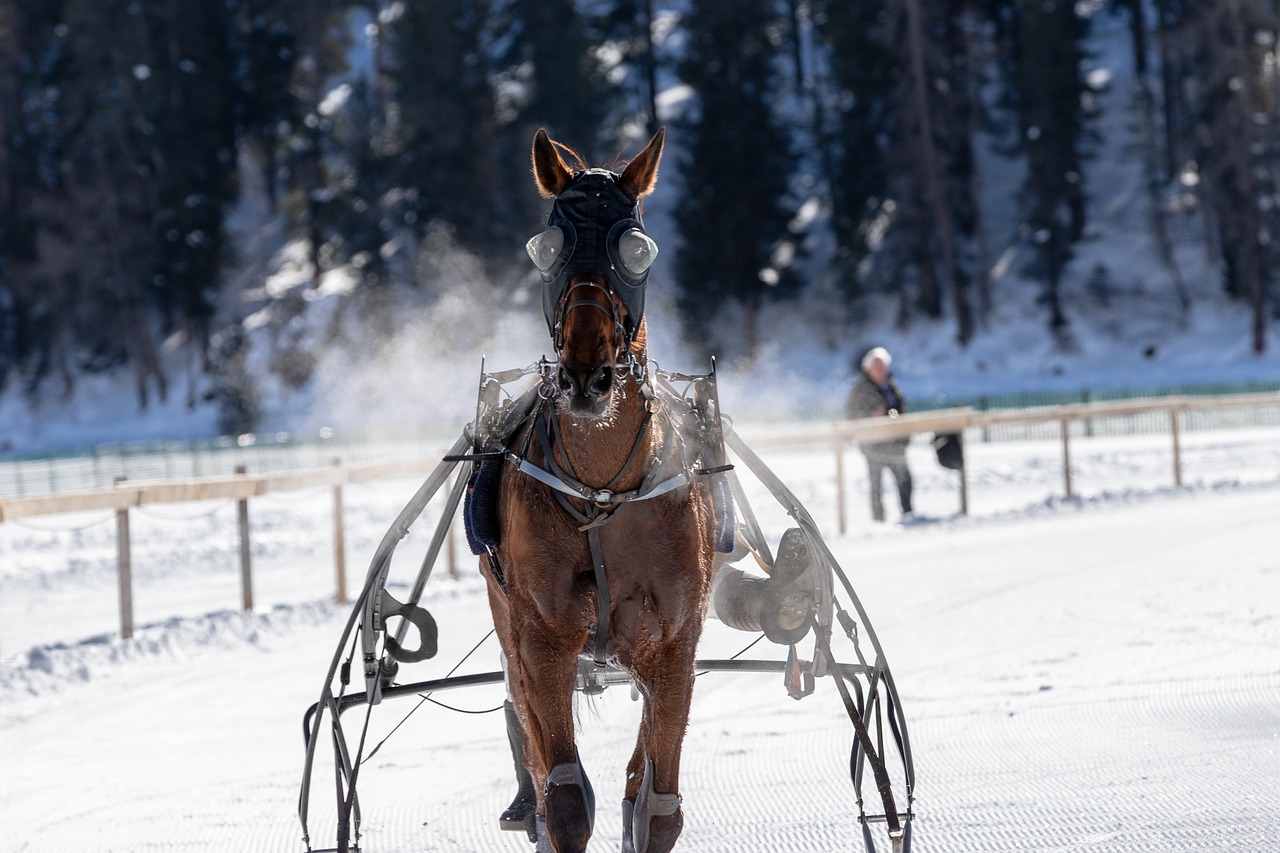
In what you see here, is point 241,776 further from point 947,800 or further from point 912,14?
point 912,14

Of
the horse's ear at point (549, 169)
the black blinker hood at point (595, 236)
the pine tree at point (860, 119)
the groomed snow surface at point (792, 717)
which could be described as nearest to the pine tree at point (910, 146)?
the pine tree at point (860, 119)

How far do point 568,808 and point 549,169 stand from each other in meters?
1.72

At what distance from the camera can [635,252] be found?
11.7 feet

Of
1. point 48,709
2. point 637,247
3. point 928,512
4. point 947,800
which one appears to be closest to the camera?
point 637,247

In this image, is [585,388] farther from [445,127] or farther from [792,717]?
[445,127]

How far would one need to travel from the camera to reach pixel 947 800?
5016 millimetres

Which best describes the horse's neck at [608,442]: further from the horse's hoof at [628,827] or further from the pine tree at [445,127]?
the pine tree at [445,127]

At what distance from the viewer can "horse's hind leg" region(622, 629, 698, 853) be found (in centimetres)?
378

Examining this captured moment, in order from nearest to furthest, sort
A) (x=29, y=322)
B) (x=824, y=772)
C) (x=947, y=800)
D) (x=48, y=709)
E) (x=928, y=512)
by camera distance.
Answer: (x=947, y=800) < (x=824, y=772) < (x=48, y=709) < (x=928, y=512) < (x=29, y=322)

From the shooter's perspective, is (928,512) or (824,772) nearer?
(824,772)

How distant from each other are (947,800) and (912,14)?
41899 mm

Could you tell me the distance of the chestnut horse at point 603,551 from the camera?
3576 millimetres

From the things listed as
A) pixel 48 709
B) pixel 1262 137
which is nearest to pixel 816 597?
pixel 48 709

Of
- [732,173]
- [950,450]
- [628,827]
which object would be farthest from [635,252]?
[732,173]
